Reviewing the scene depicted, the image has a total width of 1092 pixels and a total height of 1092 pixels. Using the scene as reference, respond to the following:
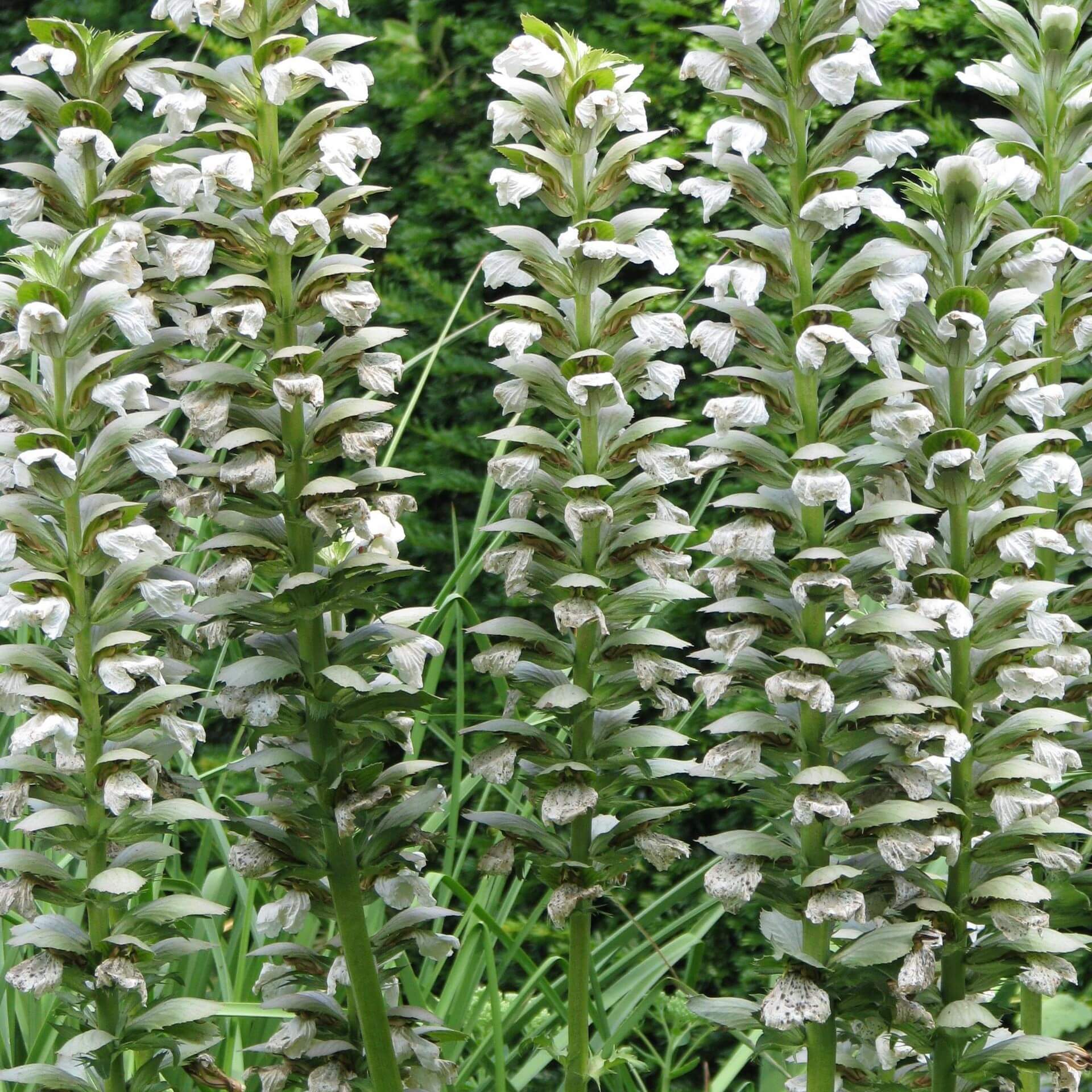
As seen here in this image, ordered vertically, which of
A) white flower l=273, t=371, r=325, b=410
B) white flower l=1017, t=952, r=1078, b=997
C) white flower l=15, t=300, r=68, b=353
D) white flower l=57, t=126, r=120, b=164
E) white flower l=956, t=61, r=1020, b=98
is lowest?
white flower l=1017, t=952, r=1078, b=997

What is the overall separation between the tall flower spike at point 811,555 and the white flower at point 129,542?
24.0 inches

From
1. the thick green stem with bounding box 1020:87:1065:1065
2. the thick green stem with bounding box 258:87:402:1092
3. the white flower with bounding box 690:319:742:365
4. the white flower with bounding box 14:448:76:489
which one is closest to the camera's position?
the white flower with bounding box 14:448:76:489

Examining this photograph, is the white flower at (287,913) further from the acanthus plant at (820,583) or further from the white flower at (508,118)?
the white flower at (508,118)

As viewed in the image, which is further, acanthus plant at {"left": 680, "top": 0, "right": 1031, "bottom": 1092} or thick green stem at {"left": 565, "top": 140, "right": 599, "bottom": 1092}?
thick green stem at {"left": 565, "top": 140, "right": 599, "bottom": 1092}

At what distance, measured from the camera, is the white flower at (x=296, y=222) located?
5.14 ft

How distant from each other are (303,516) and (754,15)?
0.76m

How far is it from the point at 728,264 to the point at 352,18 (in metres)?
2.28

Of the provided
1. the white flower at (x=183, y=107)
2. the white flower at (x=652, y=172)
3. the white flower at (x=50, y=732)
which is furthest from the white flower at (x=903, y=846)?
the white flower at (x=183, y=107)

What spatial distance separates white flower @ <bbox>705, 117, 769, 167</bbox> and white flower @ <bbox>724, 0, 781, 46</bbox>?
9 cm

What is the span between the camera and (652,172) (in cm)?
166

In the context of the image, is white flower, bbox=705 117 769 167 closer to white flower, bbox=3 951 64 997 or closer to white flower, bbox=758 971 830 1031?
white flower, bbox=758 971 830 1031

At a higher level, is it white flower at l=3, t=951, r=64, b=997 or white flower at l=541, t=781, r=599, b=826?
white flower at l=541, t=781, r=599, b=826

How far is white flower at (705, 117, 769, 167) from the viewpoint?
5.08 ft

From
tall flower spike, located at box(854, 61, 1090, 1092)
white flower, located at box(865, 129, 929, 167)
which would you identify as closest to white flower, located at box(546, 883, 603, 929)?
tall flower spike, located at box(854, 61, 1090, 1092)
